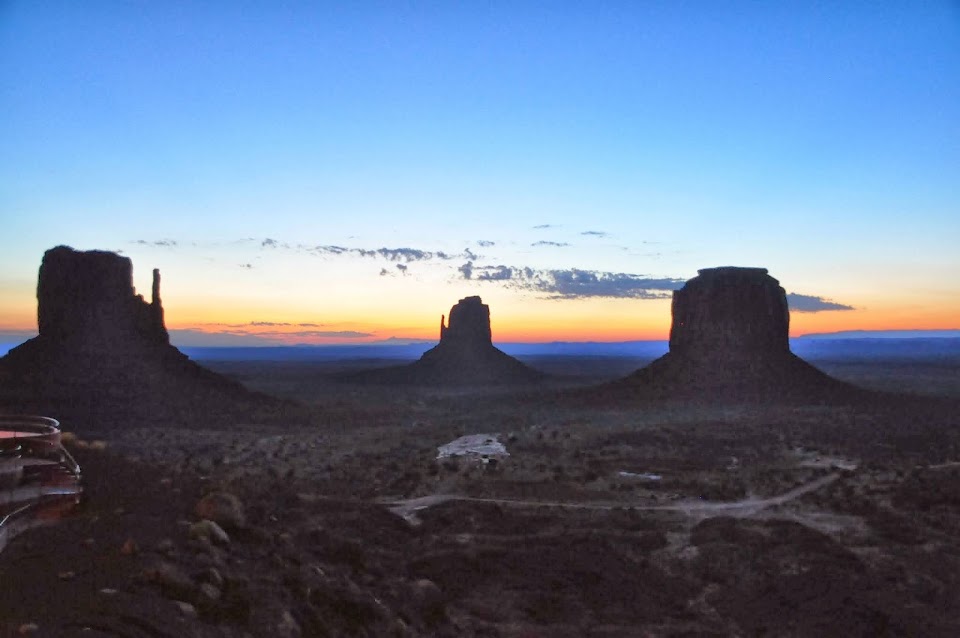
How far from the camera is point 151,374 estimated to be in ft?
133

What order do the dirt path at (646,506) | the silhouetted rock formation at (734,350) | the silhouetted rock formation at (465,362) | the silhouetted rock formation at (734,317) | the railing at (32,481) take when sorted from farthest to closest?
the silhouetted rock formation at (465,362) < the silhouetted rock formation at (734,317) < the silhouetted rock formation at (734,350) < the dirt path at (646,506) < the railing at (32,481)

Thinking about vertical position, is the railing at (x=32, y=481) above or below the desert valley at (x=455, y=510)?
above

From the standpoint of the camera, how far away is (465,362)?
288 feet

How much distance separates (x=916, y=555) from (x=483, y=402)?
1728 inches

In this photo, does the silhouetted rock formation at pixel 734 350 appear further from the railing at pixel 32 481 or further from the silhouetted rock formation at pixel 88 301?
the railing at pixel 32 481

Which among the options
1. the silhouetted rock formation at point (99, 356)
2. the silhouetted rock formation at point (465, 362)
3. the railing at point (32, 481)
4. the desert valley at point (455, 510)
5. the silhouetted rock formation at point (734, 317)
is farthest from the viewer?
the silhouetted rock formation at point (465, 362)

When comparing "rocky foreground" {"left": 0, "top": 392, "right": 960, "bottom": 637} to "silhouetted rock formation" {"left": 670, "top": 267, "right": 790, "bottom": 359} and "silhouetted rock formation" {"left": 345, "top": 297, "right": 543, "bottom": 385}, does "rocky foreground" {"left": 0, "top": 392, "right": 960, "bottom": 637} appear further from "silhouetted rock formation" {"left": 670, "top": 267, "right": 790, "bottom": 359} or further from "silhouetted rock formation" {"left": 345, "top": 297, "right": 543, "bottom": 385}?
"silhouetted rock formation" {"left": 345, "top": 297, "right": 543, "bottom": 385}

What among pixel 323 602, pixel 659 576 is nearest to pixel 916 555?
pixel 659 576

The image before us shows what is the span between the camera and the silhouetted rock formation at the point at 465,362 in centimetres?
8525

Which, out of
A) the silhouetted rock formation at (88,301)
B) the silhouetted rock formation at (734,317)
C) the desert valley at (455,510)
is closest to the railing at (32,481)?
the desert valley at (455,510)

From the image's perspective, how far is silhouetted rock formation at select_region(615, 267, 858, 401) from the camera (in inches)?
1988

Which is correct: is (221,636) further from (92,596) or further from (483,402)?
(483,402)

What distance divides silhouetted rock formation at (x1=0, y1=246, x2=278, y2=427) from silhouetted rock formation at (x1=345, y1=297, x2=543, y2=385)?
4359 centimetres

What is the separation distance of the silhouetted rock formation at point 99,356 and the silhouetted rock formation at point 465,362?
43586mm
